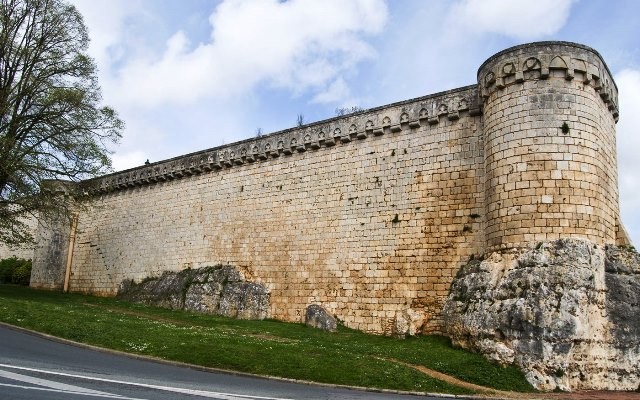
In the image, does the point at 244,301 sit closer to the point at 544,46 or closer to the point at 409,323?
the point at 409,323

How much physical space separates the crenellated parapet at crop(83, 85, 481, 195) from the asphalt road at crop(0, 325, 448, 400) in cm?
1007

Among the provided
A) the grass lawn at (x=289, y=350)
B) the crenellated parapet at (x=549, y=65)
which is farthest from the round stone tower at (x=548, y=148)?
the grass lawn at (x=289, y=350)

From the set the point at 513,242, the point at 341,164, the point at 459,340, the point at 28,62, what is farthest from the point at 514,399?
the point at 28,62

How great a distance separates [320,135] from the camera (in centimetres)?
2123

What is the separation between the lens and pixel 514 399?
11.7 m

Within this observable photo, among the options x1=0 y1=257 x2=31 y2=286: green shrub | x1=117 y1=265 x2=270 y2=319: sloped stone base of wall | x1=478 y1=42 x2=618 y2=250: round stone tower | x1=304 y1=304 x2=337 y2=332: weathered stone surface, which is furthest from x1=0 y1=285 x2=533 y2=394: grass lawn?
x1=0 y1=257 x2=31 y2=286: green shrub

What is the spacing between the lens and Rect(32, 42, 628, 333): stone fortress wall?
15.5 meters

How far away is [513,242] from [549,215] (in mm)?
1136

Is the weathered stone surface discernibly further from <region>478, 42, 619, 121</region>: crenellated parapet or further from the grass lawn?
<region>478, 42, 619, 121</region>: crenellated parapet

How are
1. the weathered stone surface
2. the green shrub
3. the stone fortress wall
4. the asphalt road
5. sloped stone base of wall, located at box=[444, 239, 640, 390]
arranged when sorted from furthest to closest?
the green shrub, the weathered stone surface, the stone fortress wall, sloped stone base of wall, located at box=[444, 239, 640, 390], the asphalt road

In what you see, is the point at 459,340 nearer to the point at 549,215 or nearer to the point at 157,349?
the point at 549,215

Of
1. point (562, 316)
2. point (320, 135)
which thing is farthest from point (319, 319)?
point (562, 316)

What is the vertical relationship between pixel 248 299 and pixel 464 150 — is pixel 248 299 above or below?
below

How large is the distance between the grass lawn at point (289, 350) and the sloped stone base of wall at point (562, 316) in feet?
2.12
